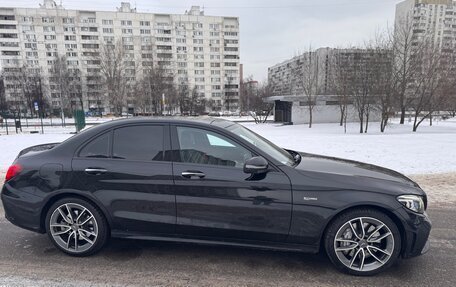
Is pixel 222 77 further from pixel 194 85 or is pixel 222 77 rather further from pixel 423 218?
pixel 423 218

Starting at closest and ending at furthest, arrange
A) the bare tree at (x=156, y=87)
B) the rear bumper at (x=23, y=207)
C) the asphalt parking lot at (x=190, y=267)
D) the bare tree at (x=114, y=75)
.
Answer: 1. the asphalt parking lot at (x=190, y=267)
2. the rear bumper at (x=23, y=207)
3. the bare tree at (x=156, y=87)
4. the bare tree at (x=114, y=75)

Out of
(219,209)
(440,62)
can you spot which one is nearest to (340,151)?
(219,209)

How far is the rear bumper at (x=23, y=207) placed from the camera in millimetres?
3076

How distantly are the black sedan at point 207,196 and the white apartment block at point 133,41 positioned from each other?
207ft

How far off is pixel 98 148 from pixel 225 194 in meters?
1.62

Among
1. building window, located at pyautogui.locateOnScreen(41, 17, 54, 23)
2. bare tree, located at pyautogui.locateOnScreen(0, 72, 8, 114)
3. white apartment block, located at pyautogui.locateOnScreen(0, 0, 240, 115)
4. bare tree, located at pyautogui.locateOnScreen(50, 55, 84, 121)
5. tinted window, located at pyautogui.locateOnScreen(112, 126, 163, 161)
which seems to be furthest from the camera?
building window, located at pyautogui.locateOnScreen(41, 17, 54, 23)

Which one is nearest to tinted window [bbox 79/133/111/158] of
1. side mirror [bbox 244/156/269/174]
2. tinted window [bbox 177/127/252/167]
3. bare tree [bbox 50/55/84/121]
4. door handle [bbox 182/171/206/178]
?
tinted window [bbox 177/127/252/167]

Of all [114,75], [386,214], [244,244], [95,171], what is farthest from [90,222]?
[114,75]

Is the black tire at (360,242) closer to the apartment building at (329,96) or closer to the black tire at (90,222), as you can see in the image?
the black tire at (90,222)

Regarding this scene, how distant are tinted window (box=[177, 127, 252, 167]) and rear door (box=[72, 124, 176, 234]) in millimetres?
199

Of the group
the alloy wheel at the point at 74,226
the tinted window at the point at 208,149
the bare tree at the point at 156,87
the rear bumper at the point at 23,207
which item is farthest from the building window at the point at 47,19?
the tinted window at the point at 208,149

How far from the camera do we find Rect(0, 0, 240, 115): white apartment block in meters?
67.6

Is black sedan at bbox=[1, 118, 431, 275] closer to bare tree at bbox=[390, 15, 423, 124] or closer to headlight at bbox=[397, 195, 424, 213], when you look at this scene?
headlight at bbox=[397, 195, 424, 213]

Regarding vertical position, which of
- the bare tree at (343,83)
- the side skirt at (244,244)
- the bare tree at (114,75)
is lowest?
the side skirt at (244,244)
